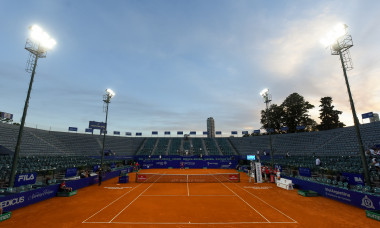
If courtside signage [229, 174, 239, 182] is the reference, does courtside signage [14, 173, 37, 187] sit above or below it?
above

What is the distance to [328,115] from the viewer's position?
60.9 metres

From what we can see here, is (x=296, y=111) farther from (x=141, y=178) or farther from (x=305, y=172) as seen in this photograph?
(x=141, y=178)

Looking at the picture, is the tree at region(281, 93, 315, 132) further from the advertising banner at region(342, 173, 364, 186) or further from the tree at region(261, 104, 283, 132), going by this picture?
the advertising banner at region(342, 173, 364, 186)

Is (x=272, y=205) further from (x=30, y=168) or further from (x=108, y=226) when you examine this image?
(x=30, y=168)

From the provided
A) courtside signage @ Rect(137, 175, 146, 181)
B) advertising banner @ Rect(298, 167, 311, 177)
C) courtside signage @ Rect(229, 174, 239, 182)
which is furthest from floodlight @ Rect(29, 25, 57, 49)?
advertising banner @ Rect(298, 167, 311, 177)

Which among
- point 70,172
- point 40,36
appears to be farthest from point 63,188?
point 40,36

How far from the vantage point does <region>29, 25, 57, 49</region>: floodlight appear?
45.8 feet

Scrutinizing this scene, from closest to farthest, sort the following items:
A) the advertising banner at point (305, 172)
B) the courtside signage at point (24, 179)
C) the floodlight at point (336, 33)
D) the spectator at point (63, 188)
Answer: the floodlight at point (336, 33)
the courtside signage at point (24, 179)
the spectator at point (63, 188)
the advertising banner at point (305, 172)

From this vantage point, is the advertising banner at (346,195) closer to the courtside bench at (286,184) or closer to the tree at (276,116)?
the courtside bench at (286,184)

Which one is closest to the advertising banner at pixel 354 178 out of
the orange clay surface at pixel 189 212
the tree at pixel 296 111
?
the orange clay surface at pixel 189 212

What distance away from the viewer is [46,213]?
12.0 m

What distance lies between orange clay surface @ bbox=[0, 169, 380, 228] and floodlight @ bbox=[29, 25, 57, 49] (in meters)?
12.5

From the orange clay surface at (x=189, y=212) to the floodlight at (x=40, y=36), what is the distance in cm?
1254

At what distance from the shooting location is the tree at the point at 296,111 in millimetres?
62969
